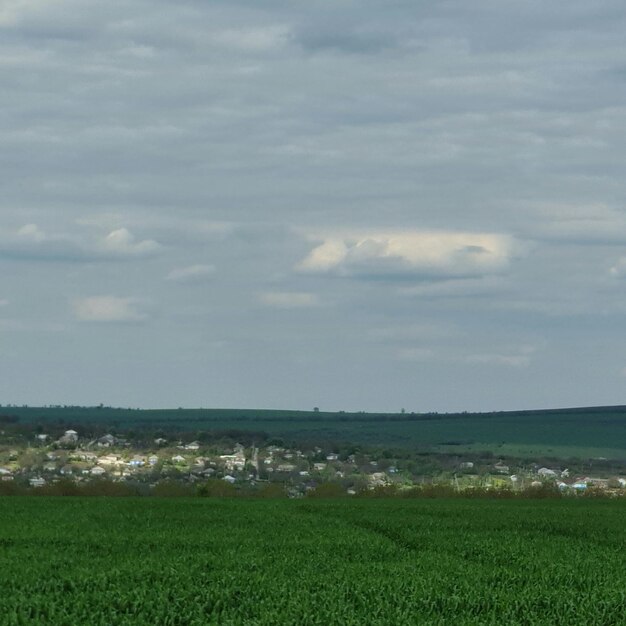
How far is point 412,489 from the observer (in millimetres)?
83562

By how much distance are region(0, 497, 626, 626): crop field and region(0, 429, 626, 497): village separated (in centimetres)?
6434

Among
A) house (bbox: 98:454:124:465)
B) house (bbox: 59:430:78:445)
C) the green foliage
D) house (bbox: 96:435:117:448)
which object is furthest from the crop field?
house (bbox: 59:430:78:445)

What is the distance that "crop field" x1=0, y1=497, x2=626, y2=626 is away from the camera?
21516 mm

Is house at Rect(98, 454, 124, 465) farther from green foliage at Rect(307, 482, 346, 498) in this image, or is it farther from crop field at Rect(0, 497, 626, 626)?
crop field at Rect(0, 497, 626, 626)

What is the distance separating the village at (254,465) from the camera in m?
120

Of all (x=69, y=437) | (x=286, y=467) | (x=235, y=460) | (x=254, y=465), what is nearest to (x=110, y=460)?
(x=235, y=460)

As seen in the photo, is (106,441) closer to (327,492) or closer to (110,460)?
(110,460)

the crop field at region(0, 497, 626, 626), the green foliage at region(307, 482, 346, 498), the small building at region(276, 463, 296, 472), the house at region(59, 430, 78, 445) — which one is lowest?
the small building at region(276, 463, 296, 472)

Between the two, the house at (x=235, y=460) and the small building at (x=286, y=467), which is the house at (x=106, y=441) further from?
the small building at (x=286, y=467)

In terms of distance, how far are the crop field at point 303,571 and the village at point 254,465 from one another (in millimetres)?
64335

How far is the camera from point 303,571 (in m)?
26.3

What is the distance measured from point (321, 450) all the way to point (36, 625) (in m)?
168

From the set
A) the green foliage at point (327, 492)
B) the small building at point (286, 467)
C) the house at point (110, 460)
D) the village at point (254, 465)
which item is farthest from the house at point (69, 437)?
the green foliage at point (327, 492)

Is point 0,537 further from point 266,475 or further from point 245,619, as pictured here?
point 266,475
